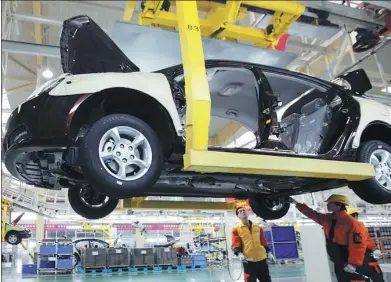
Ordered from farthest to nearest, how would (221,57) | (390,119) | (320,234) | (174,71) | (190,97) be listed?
1. (320,234)
2. (390,119)
3. (221,57)
4. (174,71)
5. (190,97)

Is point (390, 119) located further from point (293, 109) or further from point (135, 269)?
point (135, 269)

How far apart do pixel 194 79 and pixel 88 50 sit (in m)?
1.18

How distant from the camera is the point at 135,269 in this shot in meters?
14.2

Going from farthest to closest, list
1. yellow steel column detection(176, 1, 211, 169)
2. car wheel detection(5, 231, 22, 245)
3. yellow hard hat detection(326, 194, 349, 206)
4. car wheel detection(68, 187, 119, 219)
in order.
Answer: car wheel detection(5, 231, 22, 245)
yellow hard hat detection(326, 194, 349, 206)
car wheel detection(68, 187, 119, 219)
yellow steel column detection(176, 1, 211, 169)

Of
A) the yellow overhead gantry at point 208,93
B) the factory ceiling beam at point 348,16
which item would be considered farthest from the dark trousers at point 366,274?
the factory ceiling beam at point 348,16

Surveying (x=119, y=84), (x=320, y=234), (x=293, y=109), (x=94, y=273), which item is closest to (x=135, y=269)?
(x=94, y=273)

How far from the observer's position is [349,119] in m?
4.09

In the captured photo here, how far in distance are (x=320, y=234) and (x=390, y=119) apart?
2.52 metres

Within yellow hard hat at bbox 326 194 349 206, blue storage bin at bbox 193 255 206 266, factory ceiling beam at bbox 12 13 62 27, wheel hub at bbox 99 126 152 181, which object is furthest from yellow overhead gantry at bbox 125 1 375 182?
blue storage bin at bbox 193 255 206 266

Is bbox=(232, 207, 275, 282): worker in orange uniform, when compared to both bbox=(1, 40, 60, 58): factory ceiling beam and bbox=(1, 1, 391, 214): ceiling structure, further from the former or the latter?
bbox=(1, 40, 60, 58): factory ceiling beam

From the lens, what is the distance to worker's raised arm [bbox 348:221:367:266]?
443 centimetres

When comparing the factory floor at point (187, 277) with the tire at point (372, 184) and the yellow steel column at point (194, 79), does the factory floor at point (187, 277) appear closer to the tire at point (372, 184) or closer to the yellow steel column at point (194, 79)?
the tire at point (372, 184)

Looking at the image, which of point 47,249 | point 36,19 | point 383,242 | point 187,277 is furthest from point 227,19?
point 383,242

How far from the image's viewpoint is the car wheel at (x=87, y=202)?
4.34 m
